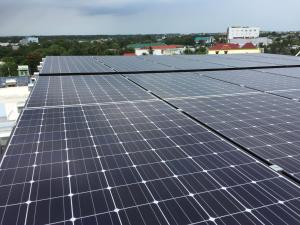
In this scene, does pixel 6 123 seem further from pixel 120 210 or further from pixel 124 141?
pixel 120 210

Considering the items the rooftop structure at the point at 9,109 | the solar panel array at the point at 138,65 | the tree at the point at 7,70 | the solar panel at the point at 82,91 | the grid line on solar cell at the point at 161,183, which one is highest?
the solar panel array at the point at 138,65

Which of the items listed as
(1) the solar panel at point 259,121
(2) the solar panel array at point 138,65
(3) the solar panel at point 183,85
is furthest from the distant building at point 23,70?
(1) the solar panel at point 259,121

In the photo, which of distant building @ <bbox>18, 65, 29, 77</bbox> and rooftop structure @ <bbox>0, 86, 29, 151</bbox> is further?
distant building @ <bbox>18, 65, 29, 77</bbox>

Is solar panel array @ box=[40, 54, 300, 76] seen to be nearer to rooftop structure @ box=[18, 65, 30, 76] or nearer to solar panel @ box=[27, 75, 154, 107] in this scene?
solar panel @ box=[27, 75, 154, 107]

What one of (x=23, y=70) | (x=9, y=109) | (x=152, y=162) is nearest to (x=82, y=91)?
(x=152, y=162)

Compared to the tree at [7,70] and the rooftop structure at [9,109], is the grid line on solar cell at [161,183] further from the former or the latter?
the tree at [7,70]

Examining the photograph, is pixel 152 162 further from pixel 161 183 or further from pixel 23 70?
pixel 23 70

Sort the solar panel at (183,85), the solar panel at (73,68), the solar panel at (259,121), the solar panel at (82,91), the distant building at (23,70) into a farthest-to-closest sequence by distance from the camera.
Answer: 1. the distant building at (23,70)
2. the solar panel at (73,68)
3. the solar panel at (183,85)
4. the solar panel at (82,91)
5. the solar panel at (259,121)

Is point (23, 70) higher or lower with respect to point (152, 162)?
lower

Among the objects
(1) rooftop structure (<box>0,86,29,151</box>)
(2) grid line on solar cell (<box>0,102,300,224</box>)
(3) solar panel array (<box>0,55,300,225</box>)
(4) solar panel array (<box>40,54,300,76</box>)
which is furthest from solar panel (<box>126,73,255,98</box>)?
(1) rooftop structure (<box>0,86,29,151</box>)
